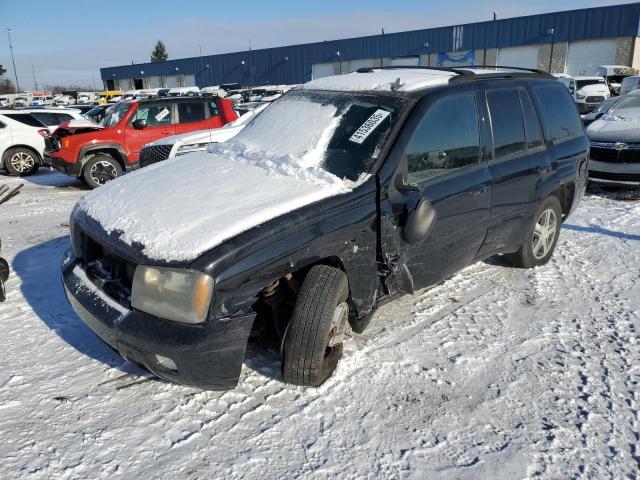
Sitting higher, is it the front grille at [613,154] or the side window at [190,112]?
the side window at [190,112]

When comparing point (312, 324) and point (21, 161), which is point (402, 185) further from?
point (21, 161)

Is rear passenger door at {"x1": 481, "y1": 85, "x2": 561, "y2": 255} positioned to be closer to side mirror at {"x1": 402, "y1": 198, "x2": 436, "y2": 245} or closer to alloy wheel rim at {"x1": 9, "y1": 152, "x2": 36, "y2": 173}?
side mirror at {"x1": 402, "y1": 198, "x2": 436, "y2": 245}

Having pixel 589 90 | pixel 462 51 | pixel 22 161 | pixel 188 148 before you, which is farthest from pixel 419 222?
pixel 462 51

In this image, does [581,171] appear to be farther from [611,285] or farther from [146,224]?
[146,224]

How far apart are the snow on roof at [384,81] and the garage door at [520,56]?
39.7 metres

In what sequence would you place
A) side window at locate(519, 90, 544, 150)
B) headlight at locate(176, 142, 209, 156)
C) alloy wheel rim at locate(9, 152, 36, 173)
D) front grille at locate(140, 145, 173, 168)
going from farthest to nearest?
alloy wheel rim at locate(9, 152, 36, 173) < headlight at locate(176, 142, 209, 156) < front grille at locate(140, 145, 173, 168) < side window at locate(519, 90, 544, 150)

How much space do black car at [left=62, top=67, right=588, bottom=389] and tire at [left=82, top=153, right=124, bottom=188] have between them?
6.42 meters

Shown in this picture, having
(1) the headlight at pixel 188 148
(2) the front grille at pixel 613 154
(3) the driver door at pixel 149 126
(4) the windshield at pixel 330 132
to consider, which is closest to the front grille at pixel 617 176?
(2) the front grille at pixel 613 154

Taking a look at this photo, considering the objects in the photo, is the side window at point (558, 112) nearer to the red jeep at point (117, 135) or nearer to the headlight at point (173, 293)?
the headlight at point (173, 293)

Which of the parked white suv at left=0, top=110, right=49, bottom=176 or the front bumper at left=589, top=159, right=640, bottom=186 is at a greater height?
the parked white suv at left=0, top=110, right=49, bottom=176

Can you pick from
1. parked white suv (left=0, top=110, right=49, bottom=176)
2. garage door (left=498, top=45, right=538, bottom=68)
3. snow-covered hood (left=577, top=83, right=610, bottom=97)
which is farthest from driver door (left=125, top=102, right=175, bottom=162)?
garage door (left=498, top=45, right=538, bottom=68)

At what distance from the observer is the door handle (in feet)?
11.9

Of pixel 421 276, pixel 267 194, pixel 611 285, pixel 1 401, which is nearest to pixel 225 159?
pixel 267 194

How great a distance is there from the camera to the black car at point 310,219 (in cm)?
254
